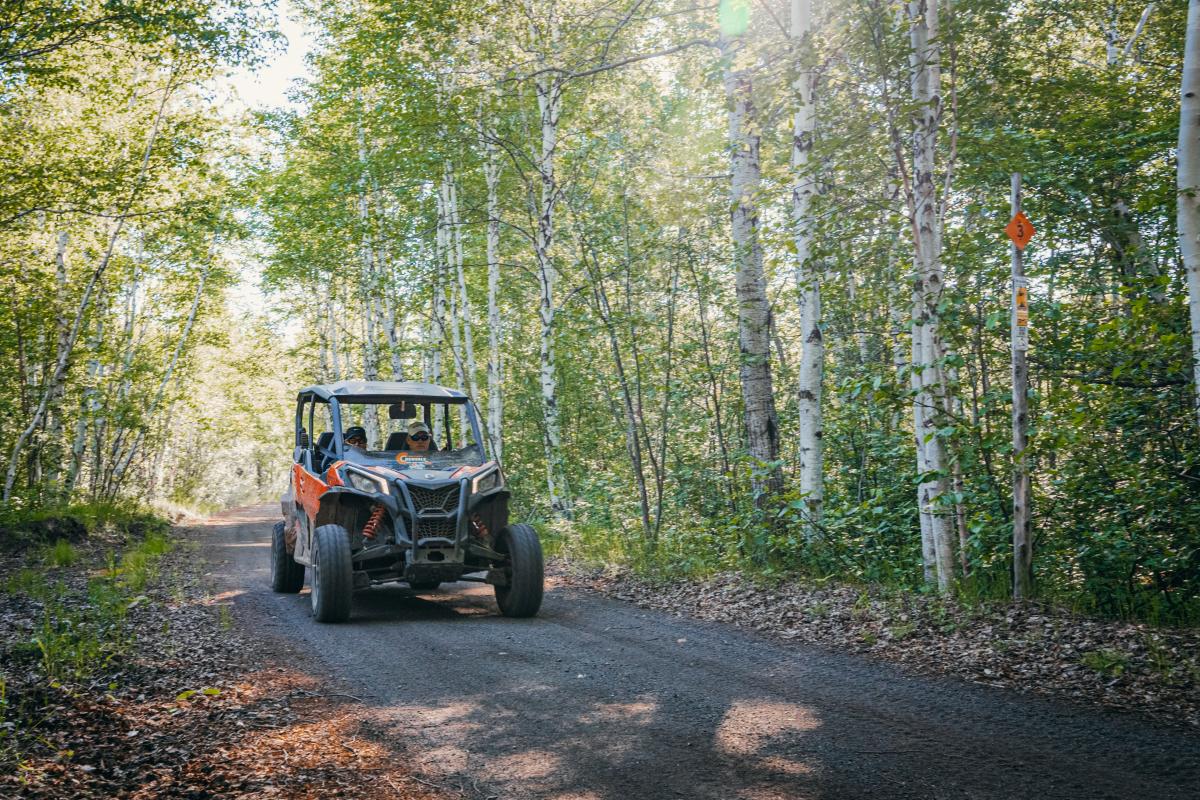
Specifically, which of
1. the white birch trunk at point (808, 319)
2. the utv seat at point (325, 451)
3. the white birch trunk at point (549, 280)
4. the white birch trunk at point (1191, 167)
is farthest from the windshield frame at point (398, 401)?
the white birch trunk at point (1191, 167)

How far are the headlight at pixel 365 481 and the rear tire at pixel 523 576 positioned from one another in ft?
4.45

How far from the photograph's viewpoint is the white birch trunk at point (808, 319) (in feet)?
27.7

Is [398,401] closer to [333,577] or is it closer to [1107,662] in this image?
[333,577]

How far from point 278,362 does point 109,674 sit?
119ft

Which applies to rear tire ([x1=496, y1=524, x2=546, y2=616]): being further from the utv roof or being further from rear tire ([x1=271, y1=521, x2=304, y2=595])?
rear tire ([x1=271, y1=521, x2=304, y2=595])

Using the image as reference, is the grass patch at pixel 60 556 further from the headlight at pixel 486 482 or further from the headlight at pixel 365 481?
the headlight at pixel 486 482

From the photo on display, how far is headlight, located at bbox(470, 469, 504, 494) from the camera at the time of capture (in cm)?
799

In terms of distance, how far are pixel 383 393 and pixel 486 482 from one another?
176 centimetres

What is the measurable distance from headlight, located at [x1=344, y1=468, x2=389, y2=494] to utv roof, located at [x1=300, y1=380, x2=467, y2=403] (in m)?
1.17

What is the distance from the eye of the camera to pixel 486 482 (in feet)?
26.8

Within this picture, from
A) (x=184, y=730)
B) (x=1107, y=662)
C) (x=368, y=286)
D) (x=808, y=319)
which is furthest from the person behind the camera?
(x=368, y=286)

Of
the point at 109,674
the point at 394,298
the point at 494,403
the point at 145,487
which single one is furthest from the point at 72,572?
the point at 145,487

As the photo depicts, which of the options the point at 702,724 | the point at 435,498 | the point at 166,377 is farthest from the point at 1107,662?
the point at 166,377

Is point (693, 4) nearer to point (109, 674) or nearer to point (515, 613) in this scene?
point (515, 613)
